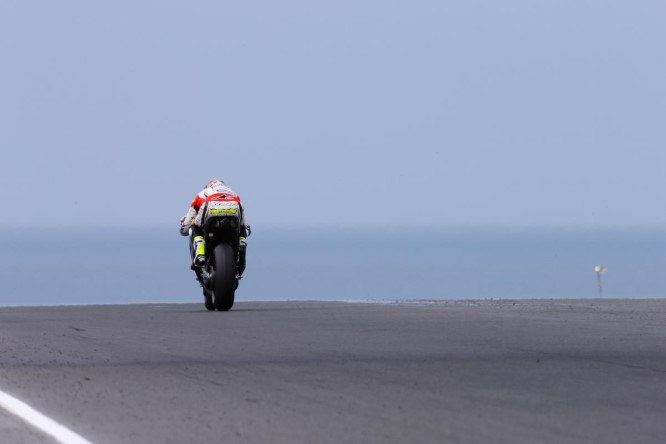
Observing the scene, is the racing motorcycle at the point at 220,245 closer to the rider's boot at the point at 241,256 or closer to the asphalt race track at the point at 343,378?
the rider's boot at the point at 241,256

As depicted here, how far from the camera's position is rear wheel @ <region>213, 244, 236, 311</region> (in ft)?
90.9

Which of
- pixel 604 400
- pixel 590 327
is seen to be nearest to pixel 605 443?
pixel 604 400

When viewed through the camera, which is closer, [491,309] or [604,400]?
[604,400]

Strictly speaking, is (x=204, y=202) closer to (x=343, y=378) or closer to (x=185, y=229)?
(x=185, y=229)

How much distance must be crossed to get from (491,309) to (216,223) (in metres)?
4.75

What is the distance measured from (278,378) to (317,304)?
53.1ft

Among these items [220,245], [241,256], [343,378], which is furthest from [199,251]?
[343,378]

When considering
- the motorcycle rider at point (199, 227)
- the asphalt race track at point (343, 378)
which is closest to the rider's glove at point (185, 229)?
the motorcycle rider at point (199, 227)

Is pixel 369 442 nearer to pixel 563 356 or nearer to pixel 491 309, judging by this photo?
pixel 563 356

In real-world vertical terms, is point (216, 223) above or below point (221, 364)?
above

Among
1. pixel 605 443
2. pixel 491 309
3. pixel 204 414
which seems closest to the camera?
pixel 605 443

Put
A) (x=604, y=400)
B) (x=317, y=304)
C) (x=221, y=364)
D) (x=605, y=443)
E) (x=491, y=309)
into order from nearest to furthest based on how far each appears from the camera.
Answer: (x=605, y=443)
(x=604, y=400)
(x=221, y=364)
(x=491, y=309)
(x=317, y=304)

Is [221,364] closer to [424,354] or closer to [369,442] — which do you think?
[424,354]

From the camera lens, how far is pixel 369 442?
1070 cm
